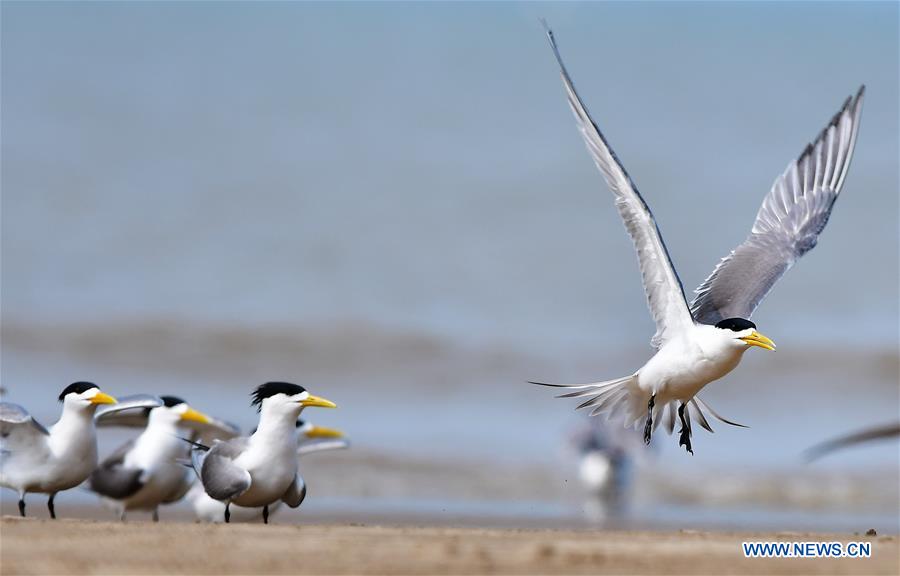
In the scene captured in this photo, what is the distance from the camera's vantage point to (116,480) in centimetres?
888

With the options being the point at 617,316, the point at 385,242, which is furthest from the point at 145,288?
the point at 617,316

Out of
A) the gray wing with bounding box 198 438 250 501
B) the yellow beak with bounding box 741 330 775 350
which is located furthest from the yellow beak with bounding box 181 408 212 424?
the yellow beak with bounding box 741 330 775 350

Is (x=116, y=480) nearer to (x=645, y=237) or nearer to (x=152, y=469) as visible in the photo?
(x=152, y=469)

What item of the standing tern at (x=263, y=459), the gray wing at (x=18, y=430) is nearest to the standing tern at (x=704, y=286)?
the standing tern at (x=263, y=459)

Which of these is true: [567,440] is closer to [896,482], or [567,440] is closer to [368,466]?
[368,466]

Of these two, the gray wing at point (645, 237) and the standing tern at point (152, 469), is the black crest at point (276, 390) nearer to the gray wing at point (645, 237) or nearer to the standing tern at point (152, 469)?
the standing tern at point (152, 469)

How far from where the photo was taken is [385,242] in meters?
19.9

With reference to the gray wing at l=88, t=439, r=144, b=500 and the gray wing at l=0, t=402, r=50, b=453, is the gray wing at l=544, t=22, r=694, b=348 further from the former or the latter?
the gray wing at l=0, t=402, r=50, b=453

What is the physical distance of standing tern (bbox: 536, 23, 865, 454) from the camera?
28.9 ft

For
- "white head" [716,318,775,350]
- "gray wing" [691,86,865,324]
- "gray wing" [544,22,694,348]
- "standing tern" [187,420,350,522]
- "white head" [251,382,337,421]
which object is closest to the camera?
"white head" [251,382,337,421]

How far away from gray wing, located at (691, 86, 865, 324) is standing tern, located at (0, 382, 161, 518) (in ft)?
12.5

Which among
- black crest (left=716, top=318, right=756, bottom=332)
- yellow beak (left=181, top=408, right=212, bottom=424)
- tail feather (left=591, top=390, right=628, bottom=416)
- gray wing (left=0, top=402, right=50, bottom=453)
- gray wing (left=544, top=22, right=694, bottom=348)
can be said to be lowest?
gray wing (left=0, top=402, right=50, bottom=453)

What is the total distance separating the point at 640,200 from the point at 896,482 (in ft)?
18.2

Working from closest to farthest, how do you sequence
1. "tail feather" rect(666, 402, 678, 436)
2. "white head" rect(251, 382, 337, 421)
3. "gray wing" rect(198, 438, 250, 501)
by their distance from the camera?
"gray wing" rect(198, 438, 250, 501)
"white head" rect(251, 382, 337, 421)
"tail feather" rect(666, 402, 678, 436)
